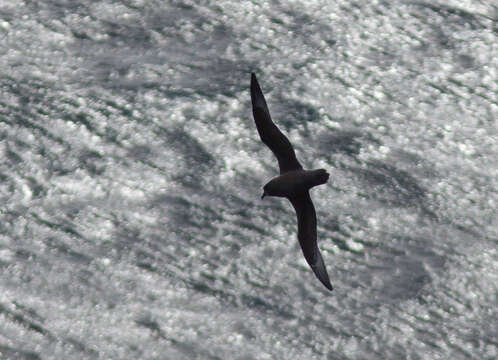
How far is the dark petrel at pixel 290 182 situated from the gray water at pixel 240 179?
16274 mm

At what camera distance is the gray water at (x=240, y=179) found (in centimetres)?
3838

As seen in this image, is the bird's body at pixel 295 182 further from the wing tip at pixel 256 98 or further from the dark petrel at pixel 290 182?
the wing tip at pixel 256 98

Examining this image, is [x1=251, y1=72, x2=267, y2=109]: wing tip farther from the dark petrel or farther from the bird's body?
the bird's body

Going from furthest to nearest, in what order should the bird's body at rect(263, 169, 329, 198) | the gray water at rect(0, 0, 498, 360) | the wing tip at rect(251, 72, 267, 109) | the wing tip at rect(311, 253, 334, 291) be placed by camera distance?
the gray water at rect(0, 0, 498, 360) → the wing tip at rect(251, 72, 267, 109) → the wing tip at rect(311, 253, 334, 291) → the bird's body at rect(263, 169, 329, 198)

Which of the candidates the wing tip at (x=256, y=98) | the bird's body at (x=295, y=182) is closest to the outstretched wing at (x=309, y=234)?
the bird's body at (x=295, y=182)

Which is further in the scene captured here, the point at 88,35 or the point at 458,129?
the point at 88,35

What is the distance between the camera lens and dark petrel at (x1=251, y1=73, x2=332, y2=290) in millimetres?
21328

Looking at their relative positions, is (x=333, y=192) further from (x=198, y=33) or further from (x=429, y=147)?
(x=198, y=33)

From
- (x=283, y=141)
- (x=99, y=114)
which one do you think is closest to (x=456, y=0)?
(x=99, y=114)

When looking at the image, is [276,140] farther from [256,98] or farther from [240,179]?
[240,179]

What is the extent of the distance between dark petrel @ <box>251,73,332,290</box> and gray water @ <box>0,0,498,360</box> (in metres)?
16.3

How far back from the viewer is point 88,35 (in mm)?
48938

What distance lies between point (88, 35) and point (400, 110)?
62.5 feet

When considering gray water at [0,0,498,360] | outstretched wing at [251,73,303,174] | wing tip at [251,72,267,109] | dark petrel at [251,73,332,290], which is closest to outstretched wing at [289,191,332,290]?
dark petrel at [251,73,332,290]
